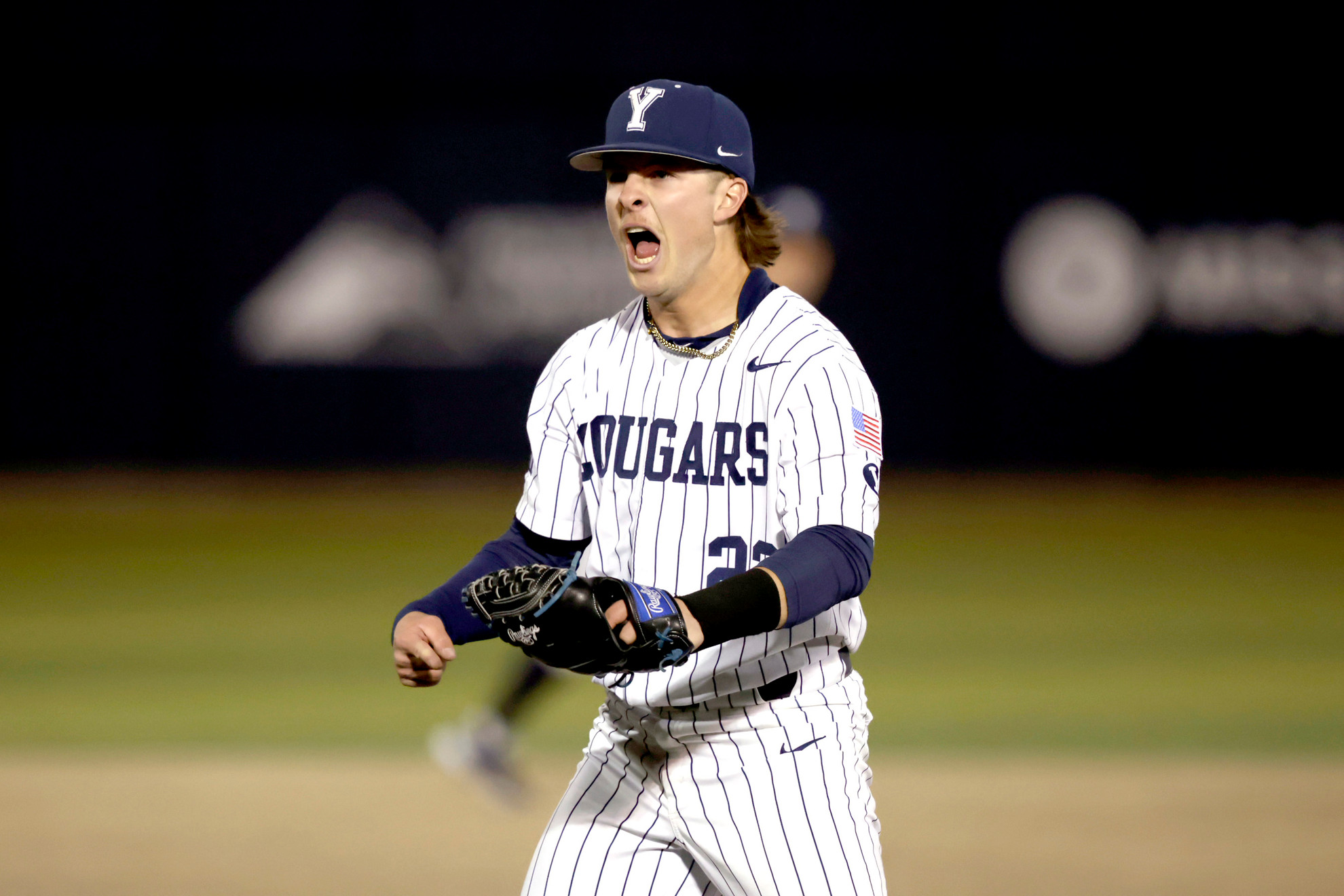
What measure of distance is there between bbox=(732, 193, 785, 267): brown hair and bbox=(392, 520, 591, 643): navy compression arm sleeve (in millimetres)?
642

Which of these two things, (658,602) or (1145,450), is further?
(1145,450)

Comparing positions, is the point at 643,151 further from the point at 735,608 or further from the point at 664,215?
the point at 735,608

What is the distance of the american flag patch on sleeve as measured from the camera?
2.38m

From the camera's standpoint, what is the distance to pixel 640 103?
8.13 ft

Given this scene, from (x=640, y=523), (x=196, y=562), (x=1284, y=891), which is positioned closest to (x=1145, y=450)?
(x=196, y=562)

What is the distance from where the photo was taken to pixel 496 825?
4945 millimetres

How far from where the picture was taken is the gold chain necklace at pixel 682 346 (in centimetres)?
256

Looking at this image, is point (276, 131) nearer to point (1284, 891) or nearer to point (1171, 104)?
point (1171, 104)

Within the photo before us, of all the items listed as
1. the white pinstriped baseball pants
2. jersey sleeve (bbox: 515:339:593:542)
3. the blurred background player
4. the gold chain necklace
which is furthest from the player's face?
the blurred background player

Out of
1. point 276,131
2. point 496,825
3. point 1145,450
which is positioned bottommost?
point 496,825

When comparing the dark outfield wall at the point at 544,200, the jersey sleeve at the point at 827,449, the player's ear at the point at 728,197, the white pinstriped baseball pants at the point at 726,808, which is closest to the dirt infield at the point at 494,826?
the white pinstriped baseball pants at the point at 726,808

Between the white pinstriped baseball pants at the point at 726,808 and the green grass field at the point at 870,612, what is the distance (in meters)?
3.44

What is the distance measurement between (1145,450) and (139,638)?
9.39 metres

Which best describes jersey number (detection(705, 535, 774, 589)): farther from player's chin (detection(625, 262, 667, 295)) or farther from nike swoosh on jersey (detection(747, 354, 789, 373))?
player's chin (detection(625, 262, 667, 295))
